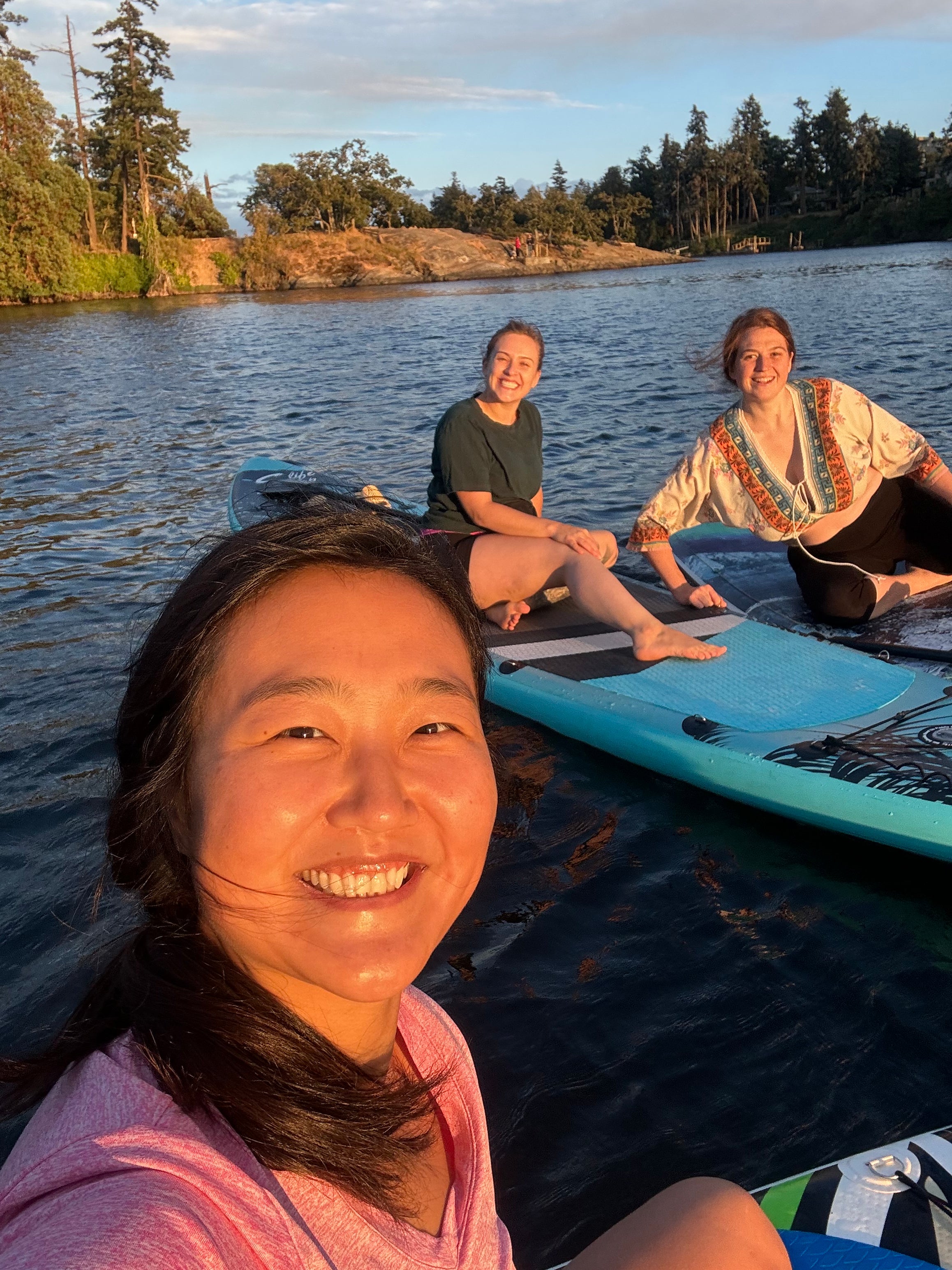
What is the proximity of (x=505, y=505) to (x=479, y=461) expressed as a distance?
287 millimetres

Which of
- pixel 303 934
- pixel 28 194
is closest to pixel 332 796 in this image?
pixel 303 934

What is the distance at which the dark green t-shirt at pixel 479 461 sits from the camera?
5410mm

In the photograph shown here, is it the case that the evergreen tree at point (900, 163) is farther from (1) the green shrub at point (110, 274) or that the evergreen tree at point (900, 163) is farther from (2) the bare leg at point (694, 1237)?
(2) the bare leg at point (694, 1237)

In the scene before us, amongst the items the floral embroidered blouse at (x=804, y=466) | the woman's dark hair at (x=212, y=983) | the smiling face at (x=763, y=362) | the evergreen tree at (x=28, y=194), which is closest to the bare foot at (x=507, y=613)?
the floral embroidered blouse at (x=804, y=466)

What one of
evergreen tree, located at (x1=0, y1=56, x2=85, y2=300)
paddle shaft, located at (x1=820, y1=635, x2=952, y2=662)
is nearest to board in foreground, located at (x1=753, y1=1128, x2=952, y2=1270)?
paddle shaft, located at (x1=820, y1=635, x2=952, y2=662)

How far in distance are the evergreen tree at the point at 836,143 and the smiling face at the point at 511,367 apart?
305ft

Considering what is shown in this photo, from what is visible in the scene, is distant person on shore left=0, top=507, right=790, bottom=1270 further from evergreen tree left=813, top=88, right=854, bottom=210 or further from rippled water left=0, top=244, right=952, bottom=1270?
evergreen tree left=813, top=88, right=854, bottom=210

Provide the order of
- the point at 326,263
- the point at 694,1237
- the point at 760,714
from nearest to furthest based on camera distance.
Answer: the point at 694,1237, the point at 760,714, the point at 326,263

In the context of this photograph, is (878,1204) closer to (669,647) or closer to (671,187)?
(669,647)

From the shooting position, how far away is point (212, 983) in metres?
1.23

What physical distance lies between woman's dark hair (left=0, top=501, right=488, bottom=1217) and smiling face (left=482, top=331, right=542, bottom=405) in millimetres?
4003

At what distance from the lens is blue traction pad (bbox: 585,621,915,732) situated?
430 centimetres

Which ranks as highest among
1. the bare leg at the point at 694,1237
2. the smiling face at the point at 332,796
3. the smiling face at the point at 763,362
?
the smiling face at the point at 763,362

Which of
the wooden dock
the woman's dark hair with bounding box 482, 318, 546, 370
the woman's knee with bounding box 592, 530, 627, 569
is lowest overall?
the woman's knee with bounding box 592, 530, 627, 569
